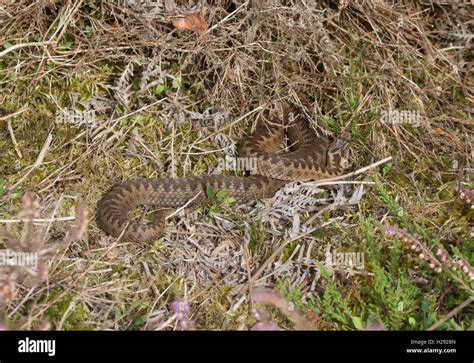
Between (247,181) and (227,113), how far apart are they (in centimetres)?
69

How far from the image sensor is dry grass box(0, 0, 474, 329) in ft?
18.6

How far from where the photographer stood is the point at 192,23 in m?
6.54

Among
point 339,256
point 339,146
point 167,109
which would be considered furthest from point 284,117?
point 339,256

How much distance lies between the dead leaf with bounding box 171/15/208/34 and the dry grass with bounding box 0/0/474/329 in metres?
0.06

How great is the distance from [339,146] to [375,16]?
→ 4.58 ft

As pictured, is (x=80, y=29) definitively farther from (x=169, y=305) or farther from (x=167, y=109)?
(x=169, y=305)

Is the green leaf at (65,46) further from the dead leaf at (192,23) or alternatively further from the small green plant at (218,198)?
the small green plant at (218,198)

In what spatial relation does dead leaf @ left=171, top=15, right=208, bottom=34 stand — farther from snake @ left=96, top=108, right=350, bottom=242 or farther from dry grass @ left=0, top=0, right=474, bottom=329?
snake @ left=96, top=108, right=350, bottom=242

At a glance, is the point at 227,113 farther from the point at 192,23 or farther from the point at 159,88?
the point at 192,23

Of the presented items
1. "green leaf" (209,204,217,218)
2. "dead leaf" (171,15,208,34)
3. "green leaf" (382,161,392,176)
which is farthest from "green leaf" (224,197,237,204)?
"dead leaf" (171,15,208,34)

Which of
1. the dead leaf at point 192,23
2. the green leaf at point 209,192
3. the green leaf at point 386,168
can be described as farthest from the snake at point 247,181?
the dead leaf at point 192,23

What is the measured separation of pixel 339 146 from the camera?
6695mm

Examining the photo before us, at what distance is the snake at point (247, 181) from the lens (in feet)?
18.9

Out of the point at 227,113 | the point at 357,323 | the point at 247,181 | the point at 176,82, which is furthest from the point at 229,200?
the point at 357,323
